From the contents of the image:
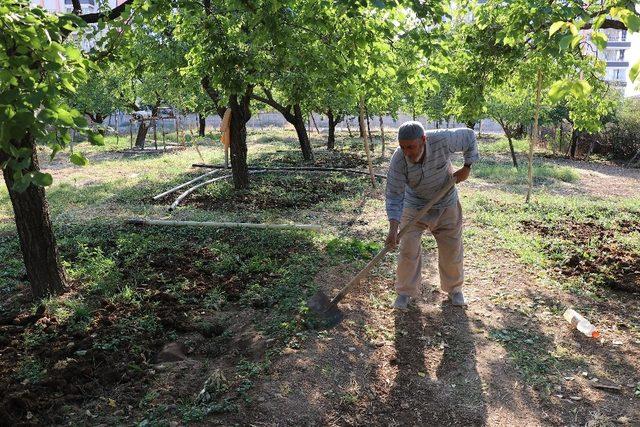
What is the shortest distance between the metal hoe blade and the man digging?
1.96 feet

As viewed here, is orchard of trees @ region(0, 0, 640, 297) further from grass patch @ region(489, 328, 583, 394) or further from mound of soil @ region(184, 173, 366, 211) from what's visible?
grass patch @ region(489, 328, 583, 394)

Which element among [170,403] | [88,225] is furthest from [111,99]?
[170,403]

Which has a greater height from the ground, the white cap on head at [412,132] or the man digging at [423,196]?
the white cap on head at [412,132]

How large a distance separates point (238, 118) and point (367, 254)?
5252 mm

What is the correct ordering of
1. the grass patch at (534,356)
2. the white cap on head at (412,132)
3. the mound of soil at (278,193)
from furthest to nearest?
1. the mound of soil at (278,193)
2. the white cap on head at (412,132)
3. the grass patch at (534,356)

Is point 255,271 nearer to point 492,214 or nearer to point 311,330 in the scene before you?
point 311,330

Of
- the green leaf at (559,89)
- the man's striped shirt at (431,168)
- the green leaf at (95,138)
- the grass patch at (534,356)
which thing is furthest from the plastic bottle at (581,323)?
the green leaf at (95,138)

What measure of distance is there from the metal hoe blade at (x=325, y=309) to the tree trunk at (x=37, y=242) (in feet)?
7.91

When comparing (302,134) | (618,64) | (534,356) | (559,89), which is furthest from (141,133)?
(618,64)

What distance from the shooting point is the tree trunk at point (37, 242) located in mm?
4508

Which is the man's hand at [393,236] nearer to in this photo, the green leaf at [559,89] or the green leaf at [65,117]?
the green leaf at [559,89]

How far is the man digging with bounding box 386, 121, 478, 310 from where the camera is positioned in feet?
13.6

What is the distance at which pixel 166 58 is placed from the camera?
979 cm

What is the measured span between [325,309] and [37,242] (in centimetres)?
268
